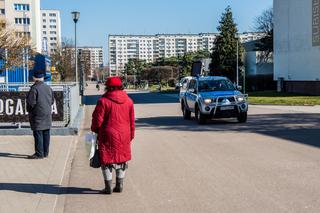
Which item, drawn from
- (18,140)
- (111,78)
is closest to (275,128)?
(18,140)

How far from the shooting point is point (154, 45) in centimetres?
17438

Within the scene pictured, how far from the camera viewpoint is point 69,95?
1648 cm

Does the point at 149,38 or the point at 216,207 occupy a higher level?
the point at 149,38

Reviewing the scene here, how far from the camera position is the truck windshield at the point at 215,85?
2069cm

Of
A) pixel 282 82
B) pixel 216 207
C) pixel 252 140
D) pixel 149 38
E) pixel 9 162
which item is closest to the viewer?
pixel 216 207

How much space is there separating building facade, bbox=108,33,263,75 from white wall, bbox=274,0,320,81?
10333 cm

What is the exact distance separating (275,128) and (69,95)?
6.77 metres

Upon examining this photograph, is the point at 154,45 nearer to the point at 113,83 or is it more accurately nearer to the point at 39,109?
the point at 39,109

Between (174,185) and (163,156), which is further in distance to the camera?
(163,156)

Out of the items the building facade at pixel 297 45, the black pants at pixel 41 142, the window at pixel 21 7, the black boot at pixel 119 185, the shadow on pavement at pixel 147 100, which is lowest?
the shadow on pavement at pixel 147 100

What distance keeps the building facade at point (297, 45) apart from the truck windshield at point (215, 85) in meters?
30.5

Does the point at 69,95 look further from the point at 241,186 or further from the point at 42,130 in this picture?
the point at 241,186

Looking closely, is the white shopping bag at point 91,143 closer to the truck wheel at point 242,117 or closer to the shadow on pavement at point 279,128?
the shadow on pavement at point 279,128

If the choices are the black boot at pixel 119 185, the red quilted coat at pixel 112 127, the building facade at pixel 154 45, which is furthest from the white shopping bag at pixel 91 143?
the building facade at pixel 154 45
